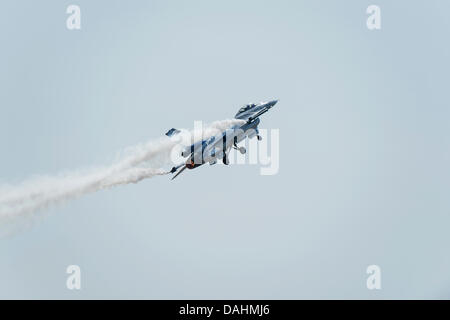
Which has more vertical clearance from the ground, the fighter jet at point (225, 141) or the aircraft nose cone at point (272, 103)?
the aircraft nose cone at point (272, 103)

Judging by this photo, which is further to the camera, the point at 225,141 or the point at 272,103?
the point at 272,103

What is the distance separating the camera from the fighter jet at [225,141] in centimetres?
9050

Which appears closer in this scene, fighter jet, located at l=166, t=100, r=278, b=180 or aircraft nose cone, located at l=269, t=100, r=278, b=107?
fighter jet, located at l=166, t=100, r=278, b=180

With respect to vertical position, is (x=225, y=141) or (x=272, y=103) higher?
(x=272, y=103)

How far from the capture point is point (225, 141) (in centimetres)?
9369

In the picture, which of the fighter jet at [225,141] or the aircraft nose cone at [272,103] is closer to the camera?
the fighter jet at [225,141]

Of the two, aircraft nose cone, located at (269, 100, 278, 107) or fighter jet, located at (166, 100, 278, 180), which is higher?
aircraft nose cone, located at (269, 100, 278, 107)

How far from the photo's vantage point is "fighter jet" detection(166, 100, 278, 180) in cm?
9050
